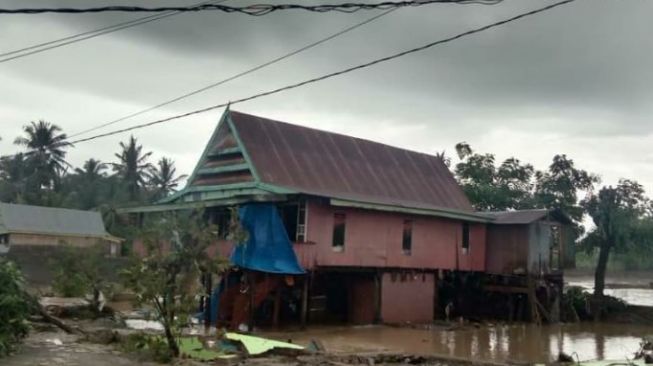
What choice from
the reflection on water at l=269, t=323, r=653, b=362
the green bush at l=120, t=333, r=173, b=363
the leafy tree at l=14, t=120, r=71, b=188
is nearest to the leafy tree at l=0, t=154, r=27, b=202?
the leafy tree at l=14, t=120, r=71, b=188

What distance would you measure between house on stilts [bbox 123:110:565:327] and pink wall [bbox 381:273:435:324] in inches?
1.8

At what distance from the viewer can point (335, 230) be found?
2370 centimetres

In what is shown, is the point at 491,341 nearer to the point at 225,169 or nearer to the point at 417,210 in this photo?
the point at 417,210

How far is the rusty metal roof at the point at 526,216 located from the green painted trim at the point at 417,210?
73 cm

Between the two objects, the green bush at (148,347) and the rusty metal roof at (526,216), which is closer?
the green bush at (148,347)

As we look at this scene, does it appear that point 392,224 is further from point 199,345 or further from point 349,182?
point 199,345

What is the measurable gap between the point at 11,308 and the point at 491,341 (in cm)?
1632

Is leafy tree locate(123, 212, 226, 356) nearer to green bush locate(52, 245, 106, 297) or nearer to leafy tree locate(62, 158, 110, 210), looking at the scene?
green bush locate(52, 245, 106, 297)

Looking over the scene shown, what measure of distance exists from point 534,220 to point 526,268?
2.19 metres

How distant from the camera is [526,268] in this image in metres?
29.6

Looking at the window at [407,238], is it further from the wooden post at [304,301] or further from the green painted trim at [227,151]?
the green painted trim at [227,151]

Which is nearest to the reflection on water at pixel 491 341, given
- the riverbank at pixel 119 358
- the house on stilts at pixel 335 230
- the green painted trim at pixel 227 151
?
the house on stilts at pixel 335 230

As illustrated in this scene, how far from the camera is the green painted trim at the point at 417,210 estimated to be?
23.1 metres

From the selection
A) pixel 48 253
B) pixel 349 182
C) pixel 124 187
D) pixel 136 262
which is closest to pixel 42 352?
pixel 136 262
